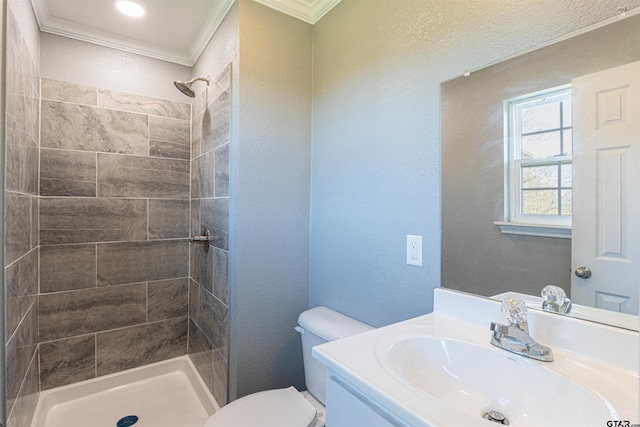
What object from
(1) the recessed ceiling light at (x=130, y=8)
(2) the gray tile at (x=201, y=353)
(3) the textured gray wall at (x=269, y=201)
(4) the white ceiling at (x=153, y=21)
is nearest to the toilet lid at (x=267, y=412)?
(3) the textured gray wall at (x=269, y=201)

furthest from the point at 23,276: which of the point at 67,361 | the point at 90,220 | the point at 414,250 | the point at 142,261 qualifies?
the point at 414,250

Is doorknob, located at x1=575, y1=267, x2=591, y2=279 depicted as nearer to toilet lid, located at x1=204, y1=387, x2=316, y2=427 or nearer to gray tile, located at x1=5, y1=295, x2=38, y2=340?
toilet lid, located at x1=204, y1=387, x2=316, y2=427

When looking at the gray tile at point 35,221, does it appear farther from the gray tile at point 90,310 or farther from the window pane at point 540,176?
the window pane at point 540,176

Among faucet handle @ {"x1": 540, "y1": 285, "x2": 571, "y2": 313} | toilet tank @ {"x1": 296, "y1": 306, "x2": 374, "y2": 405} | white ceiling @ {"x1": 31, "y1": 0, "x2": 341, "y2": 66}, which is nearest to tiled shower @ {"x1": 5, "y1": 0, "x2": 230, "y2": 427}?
white ceiling @ {"x1": 31, "y1": 0, "x2": 341, "y2": 66}

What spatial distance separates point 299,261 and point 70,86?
1.85 m

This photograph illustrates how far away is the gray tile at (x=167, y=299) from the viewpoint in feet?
7.29

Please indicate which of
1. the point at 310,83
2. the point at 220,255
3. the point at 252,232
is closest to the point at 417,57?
the point at 310,83

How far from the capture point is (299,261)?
5.74 ft

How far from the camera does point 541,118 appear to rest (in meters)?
0.88

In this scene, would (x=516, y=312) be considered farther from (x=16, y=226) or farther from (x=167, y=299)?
(x=167, y=299)

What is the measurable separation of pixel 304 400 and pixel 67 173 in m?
1.97

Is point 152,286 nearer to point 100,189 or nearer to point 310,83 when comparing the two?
point 100,189

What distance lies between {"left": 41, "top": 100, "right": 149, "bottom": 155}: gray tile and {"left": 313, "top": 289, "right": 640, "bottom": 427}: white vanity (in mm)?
2047

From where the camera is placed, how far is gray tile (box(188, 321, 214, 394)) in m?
1.89
